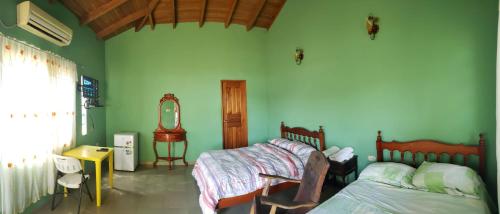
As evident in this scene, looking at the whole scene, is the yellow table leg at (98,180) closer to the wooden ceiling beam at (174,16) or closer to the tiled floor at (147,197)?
the tiled floor at (147,197)

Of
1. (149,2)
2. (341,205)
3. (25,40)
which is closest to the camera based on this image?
(341,205)

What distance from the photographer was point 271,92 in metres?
5.38

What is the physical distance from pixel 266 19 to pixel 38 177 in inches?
189

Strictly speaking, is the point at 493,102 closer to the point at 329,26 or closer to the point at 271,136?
the point at 329,26

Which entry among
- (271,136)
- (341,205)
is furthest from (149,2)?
(341,205)

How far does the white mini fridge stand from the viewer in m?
4.56

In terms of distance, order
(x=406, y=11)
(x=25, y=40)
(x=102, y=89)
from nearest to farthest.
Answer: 1. (x=406, y=11)
2. (x=25, y=40)
3. (x=102, y=89)

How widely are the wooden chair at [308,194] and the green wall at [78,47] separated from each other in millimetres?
2875

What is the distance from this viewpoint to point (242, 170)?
287 centimetres

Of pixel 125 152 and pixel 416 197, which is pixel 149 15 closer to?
pixel 125 152

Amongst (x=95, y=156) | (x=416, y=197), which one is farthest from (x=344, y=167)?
(x=95, y=156)

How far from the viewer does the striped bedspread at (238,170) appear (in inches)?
103

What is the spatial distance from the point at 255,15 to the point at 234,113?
223 cm

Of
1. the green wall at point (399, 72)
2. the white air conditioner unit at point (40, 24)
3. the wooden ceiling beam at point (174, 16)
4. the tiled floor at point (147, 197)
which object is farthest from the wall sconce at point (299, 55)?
the white air conditioner unit at point (40, 24)
